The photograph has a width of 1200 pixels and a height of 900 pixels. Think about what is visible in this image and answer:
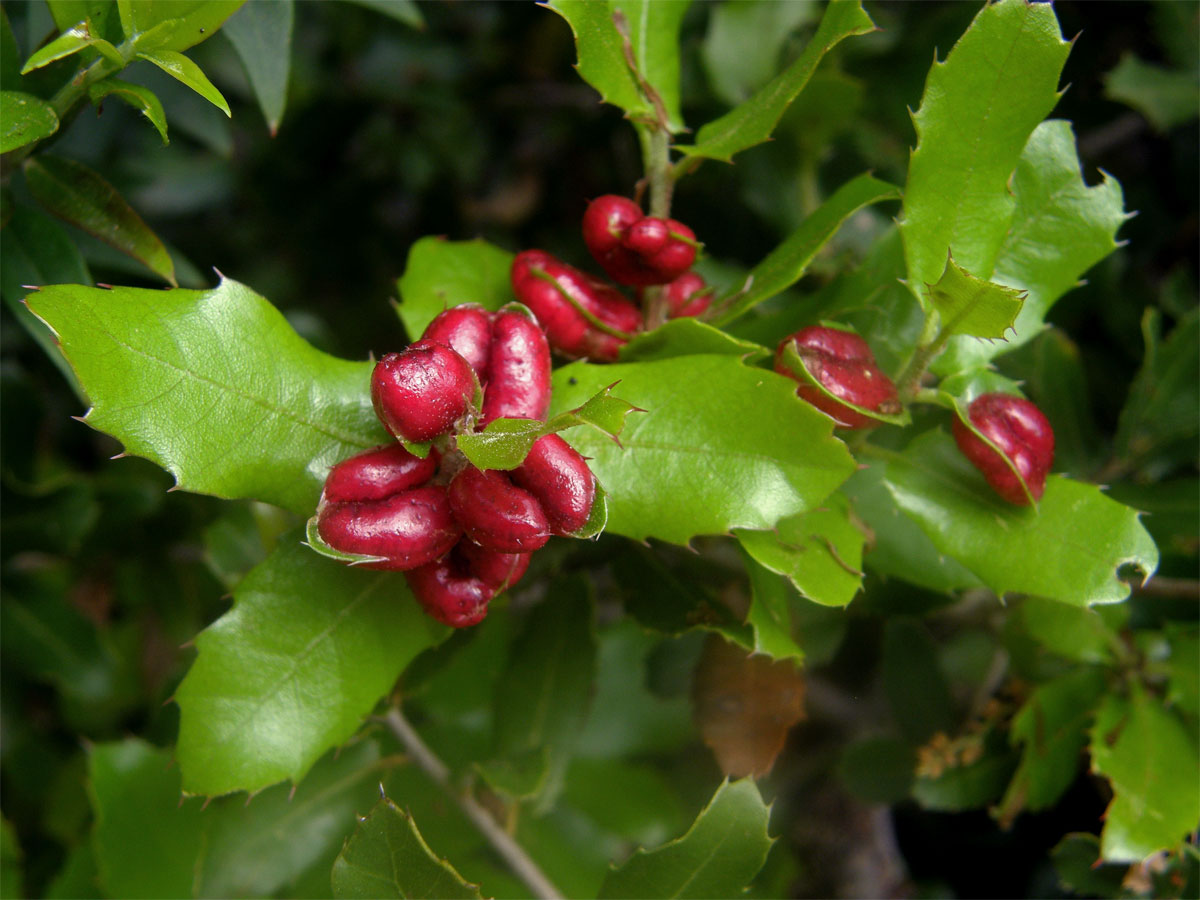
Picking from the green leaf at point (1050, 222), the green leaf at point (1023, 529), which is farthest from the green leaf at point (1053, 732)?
the green leaf at point (1050, 222)

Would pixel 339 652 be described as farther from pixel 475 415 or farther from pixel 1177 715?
pixel 1177 715

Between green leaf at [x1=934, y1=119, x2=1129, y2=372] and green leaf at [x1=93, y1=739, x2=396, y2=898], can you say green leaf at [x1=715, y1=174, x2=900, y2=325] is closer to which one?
green leaf at [x1=934, y1=119, x2=1129, y2=372]

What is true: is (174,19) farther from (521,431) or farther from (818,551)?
(818,551)

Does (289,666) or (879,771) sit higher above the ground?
(289,666)

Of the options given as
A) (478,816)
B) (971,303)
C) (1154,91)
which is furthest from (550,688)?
(1154,91)

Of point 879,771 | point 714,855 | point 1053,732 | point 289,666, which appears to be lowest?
point 879,771

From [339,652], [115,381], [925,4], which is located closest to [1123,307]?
[925,4]

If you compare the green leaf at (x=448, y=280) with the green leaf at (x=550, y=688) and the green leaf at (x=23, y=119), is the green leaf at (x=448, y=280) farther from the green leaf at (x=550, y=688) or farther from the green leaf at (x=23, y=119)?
the green leaf at (x=550, y=688)
